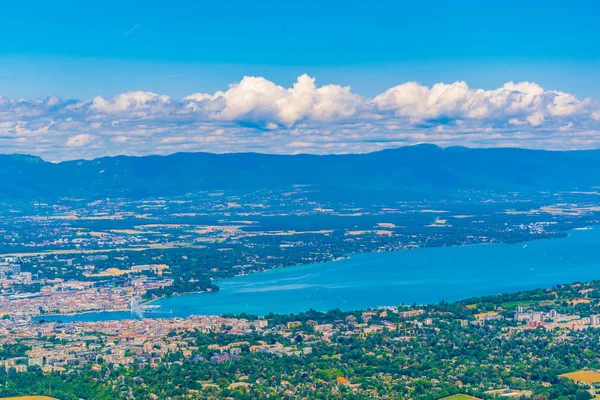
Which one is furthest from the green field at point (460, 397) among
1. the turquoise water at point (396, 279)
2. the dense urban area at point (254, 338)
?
the turquoise water at point (396, 279)

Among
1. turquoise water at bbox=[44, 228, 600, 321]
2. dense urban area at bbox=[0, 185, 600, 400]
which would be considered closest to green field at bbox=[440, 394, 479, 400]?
dense urban area at bbox=[0, 185, 600, 400]

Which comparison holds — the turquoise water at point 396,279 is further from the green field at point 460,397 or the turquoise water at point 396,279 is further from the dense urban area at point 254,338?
the green field at point 460,397

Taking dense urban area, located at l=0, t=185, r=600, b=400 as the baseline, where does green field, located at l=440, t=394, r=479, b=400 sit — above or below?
above

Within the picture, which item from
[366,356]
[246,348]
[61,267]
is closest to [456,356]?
[366,356]

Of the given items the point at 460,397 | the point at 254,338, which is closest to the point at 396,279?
the point at 254,338

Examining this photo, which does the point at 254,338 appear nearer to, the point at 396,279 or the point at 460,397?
the point at 460,397

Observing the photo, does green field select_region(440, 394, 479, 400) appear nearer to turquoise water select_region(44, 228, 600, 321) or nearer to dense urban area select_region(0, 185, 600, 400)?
dense urban area select_region(0, 185, 600, 400)

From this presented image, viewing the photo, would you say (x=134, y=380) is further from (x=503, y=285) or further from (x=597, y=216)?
(x=597, y=216)

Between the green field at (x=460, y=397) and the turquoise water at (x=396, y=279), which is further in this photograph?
the turquoise water at (x=396, y=279)
